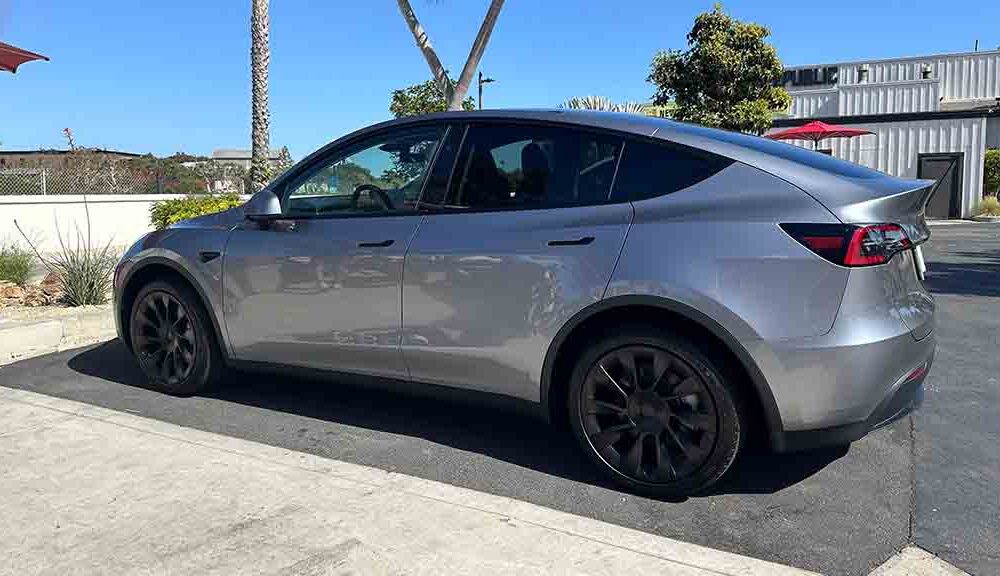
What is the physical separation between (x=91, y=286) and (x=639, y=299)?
6270 millimetres

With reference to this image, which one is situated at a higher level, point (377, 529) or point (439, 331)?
point (439, 331)

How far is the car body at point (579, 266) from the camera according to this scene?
3.13m

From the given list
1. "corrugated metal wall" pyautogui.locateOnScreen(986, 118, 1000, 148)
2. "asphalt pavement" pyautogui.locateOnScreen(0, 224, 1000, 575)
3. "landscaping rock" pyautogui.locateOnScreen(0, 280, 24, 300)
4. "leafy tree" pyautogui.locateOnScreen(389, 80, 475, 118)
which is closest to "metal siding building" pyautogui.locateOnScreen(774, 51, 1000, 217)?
"corrugated metal wall" pyautogui.locateOnScreen(986, 118, 1000, 148)

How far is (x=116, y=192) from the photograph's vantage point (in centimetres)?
1700

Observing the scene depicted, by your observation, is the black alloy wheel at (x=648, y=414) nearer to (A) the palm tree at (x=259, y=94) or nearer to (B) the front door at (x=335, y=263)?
(B) the front door at (x=335, y=263)

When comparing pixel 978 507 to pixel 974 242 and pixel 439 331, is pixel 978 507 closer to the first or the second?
pixel 439 331

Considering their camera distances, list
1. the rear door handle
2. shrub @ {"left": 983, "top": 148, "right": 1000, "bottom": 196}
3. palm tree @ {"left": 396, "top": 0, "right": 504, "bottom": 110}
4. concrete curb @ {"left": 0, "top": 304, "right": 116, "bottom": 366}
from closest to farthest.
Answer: the rear door handle
concrete curb @ {"left": 0, "top": 304, "right": 116, "bottom": 366}
palm tree @ {"left": 396, "top": 0, "right": 504, "bottom": 110}
shrub @ {"left": 983, "top": 148, "right": 1000, "bottom": 196}

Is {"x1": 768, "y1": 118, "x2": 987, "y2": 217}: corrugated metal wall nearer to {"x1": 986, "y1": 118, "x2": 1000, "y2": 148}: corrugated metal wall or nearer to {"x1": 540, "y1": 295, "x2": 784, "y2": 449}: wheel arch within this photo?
{"x1": 986, "y1": 118, "x2": 1000, "y2": 148}: corrugated metal wall

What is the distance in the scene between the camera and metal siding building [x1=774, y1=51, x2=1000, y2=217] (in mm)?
25281

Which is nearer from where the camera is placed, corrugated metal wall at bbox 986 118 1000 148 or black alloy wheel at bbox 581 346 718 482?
black alloy wheel at bbox 581 346 718 482

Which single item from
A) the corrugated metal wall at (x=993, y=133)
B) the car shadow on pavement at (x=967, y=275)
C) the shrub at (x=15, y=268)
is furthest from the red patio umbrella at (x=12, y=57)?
the corrugated metal wall at (x=993, y=133)

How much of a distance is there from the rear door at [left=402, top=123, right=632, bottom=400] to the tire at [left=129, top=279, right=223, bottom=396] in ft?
5.16

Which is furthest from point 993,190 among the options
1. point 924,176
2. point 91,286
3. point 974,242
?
point 91,286

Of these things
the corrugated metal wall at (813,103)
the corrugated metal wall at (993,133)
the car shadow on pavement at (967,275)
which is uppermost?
the corrugated metal wall at (813,103)
